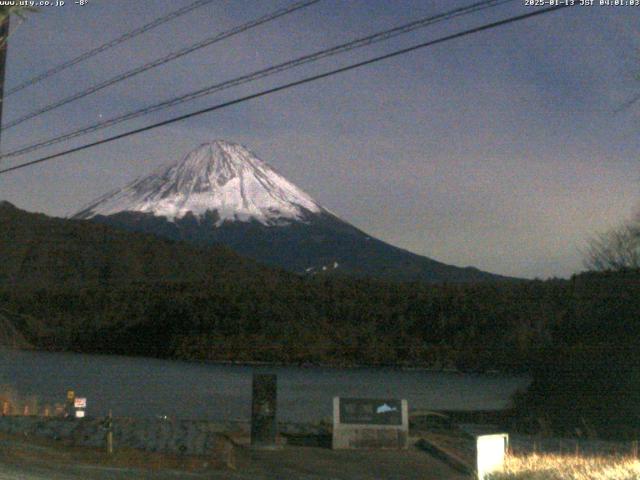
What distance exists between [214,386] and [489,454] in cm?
1950

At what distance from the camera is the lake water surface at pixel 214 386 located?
1077 inches

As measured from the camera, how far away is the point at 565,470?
11.5m

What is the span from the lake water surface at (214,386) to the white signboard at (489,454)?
13.6 meters

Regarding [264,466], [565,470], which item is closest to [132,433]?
[264,466]

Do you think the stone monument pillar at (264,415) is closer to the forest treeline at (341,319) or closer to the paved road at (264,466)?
the paved road at (264,466)

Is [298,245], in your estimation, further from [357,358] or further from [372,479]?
[372,479]

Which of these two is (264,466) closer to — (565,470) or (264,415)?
(264,415)

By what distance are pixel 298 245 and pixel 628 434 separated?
72.2 m

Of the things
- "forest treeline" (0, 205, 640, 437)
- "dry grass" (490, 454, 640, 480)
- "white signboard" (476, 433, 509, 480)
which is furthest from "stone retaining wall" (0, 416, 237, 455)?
"forest treeline" (0, 205, 640, 437)

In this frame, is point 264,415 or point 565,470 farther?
point 264,415

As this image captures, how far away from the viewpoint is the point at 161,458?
14328 mm

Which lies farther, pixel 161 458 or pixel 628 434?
pixel 628 434

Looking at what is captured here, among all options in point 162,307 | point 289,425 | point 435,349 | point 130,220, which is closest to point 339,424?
point 289,425

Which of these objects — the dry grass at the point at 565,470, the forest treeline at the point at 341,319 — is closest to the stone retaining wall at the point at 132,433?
the dry grass at the point at 565,470
